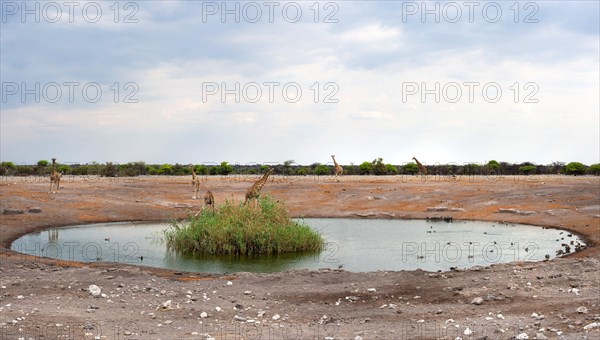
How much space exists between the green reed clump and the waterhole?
16.5 inches

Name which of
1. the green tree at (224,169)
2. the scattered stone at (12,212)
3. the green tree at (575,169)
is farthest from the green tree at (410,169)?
the scattered stone at (12,212)

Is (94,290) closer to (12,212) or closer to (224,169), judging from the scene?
(12,212)

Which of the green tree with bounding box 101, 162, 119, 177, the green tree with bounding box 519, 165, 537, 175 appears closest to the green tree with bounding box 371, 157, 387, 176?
the green tree with bounding box 519, 165, 537, 175

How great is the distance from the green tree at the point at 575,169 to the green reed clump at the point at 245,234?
2209 inches

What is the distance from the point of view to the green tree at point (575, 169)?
69062 millimetres

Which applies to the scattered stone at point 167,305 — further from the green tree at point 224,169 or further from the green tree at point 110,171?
the green tree at point 224,169

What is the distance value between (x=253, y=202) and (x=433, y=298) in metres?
10.3

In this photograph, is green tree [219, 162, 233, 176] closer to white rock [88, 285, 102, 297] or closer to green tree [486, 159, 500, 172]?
green tree [486, 159, 500, 172]

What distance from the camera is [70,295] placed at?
12.6 metres

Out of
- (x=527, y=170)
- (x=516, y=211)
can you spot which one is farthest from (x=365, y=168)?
(x=516, y=211)

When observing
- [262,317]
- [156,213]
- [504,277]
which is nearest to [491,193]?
[156,213]

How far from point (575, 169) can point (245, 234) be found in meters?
58.5

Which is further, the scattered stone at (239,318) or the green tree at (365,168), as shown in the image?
the green tree at (365,168)

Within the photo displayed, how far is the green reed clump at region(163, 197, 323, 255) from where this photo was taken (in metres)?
19.9
